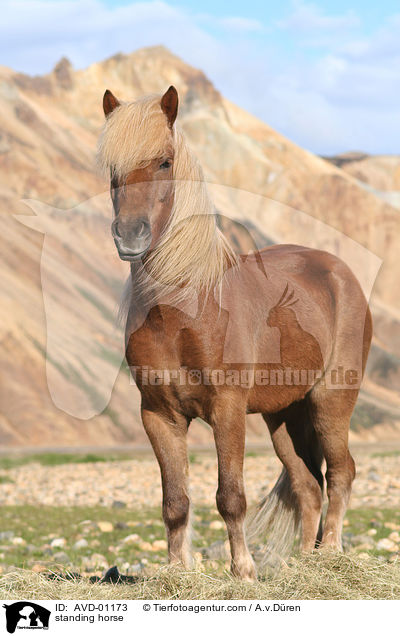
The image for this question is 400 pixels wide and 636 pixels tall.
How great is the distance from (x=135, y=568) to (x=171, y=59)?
60.7 m

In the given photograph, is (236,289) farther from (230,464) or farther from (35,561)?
(35,561)

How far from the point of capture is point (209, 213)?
4.92 metres

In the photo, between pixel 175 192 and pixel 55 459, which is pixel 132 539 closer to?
pixel 175 192

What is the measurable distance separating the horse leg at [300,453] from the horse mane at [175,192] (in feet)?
5.64

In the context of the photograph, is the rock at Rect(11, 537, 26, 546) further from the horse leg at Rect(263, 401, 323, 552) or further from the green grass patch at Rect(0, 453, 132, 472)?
the green grass patch at Rect(0, 453, 132, 472)

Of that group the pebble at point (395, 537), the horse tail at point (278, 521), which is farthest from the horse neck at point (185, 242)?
the pebble at point (395, 537)

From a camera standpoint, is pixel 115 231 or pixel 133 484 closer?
pixel 115 231

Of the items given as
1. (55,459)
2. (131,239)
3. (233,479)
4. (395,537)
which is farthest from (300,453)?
(55,459)

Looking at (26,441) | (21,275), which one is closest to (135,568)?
(26,441)

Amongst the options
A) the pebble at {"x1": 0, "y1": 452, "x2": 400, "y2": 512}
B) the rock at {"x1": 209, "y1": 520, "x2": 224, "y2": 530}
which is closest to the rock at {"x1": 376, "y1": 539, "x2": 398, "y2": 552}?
the pebble at {"x1": 0, "y1": 452, "x2": 400, "y2": 512}

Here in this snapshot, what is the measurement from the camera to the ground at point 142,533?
462cm

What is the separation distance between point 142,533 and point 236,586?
4529 millimetres
